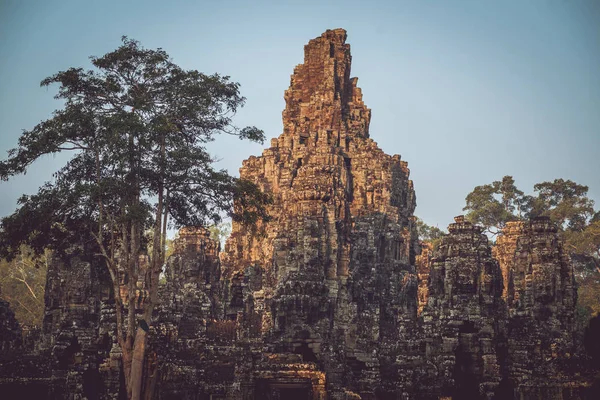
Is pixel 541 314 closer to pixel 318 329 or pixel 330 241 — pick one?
pixel 330 241

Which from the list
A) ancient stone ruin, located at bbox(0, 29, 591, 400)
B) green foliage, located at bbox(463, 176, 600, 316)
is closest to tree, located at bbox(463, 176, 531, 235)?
green foliage, located at bbox(463, 176, 600, 316)

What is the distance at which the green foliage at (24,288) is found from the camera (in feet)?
209

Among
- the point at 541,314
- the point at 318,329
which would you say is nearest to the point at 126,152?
the point at 318,329

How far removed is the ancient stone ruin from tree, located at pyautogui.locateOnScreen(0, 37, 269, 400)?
310 centimetres

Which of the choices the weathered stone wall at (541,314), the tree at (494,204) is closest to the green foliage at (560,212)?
the tree at (494,204)

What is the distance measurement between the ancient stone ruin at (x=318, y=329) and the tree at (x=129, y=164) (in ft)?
10.2

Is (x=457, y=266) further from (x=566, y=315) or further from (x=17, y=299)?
(x=17, y=299)

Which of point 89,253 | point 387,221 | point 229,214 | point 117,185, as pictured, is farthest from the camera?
point 387,221

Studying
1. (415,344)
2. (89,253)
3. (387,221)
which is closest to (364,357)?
(415,344)

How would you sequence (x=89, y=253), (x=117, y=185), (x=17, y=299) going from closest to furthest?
(x=117, y=185) → (x=89, y=253) → (x=17, y=299)

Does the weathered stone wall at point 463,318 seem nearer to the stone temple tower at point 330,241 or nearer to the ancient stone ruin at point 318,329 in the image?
the ancient stone ruin at point 318,329

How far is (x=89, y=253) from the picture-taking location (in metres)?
30.3

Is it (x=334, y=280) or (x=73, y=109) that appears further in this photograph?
(x=334, y=280)

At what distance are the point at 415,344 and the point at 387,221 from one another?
76.1 ft
